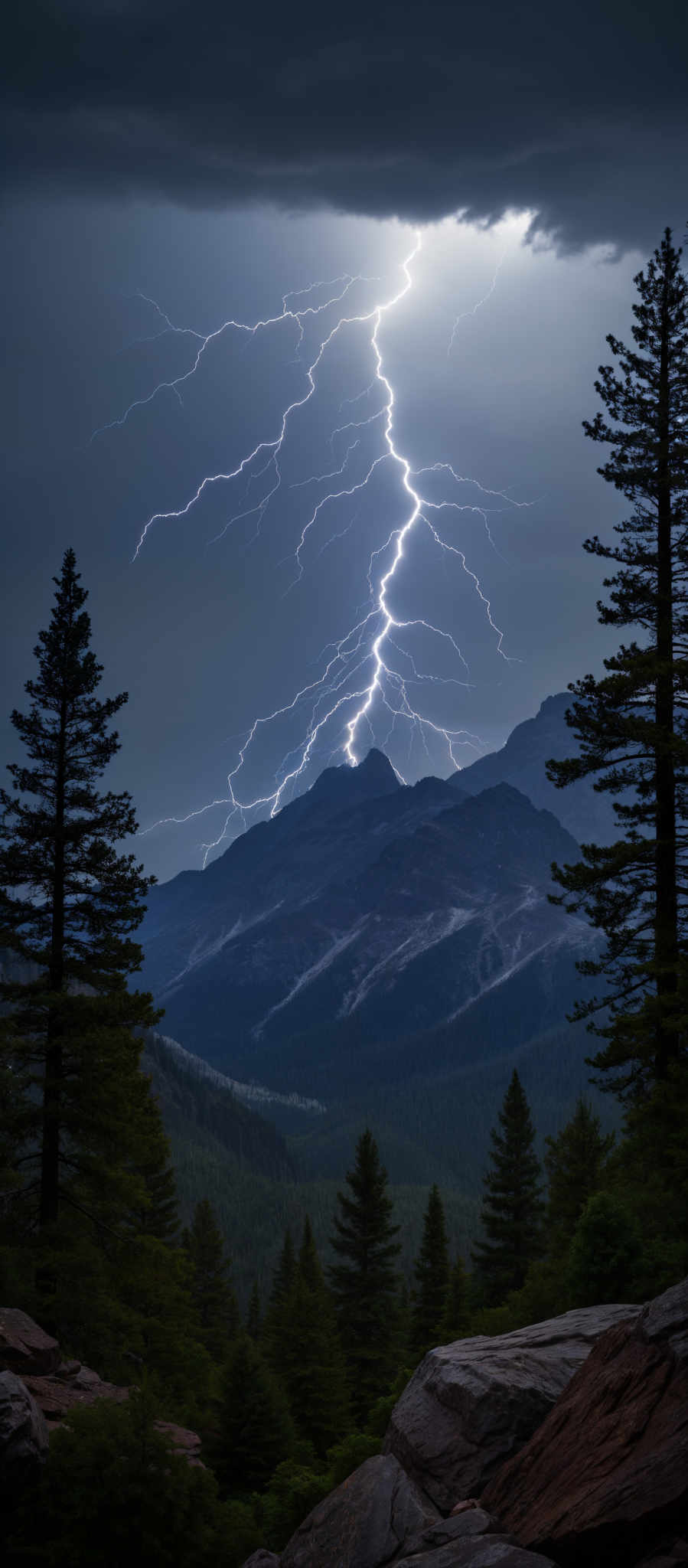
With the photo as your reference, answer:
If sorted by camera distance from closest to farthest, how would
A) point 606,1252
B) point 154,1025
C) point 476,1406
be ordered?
point 476,1406
point 606,1252
point 154,1025

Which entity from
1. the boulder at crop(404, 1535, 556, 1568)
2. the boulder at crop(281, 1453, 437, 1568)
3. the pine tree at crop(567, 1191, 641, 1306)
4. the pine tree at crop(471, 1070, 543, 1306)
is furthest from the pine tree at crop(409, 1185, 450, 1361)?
the boulder at crop(404, 1535, 556, 1568)

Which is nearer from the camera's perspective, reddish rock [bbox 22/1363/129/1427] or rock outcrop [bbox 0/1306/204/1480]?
rock outcrop [bbox 0/1306/204/1480]

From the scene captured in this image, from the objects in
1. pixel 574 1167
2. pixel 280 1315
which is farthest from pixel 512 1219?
pixel 280 1315

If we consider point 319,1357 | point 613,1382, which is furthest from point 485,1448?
point 319,1357

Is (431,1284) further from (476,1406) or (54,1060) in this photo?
(476,1406)

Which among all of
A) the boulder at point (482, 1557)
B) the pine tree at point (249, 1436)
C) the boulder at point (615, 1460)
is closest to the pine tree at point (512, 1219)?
the pine tree at point (249, 1436)

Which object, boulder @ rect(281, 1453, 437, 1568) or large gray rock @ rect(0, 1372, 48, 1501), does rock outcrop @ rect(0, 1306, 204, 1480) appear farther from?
boulder @ rect(281, 1453, 437, 1568)
